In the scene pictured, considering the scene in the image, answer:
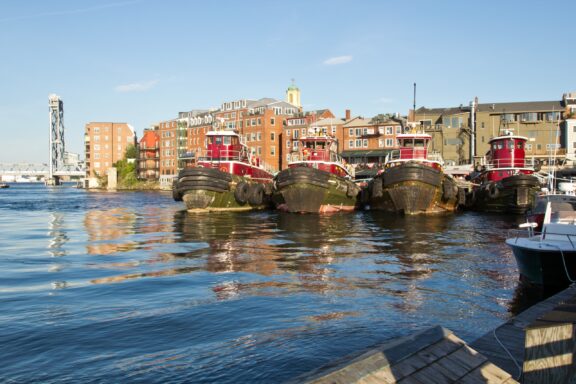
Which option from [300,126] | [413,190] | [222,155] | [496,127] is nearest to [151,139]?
[300,126]

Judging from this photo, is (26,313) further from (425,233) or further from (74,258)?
(425,233)

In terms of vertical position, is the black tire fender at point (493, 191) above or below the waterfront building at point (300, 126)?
below

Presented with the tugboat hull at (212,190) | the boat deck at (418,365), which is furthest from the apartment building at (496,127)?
the boat deck at (418,365)

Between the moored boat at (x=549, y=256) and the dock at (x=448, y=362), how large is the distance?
25.7 ft

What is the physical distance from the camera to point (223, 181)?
42812 mm

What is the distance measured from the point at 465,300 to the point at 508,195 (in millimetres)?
31899

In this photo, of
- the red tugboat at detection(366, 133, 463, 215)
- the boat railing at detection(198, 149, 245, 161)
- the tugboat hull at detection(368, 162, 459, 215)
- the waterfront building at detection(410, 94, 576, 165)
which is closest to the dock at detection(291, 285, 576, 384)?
the tugboat hull at detection(368, 162, 459, 215)

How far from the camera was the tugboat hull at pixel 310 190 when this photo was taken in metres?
40.7

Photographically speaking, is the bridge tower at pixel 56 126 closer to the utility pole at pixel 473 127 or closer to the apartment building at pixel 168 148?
the apartment building at pixel 168 148

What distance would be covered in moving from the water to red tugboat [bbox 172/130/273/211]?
1633 centimetres

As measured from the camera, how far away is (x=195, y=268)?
17469 mm

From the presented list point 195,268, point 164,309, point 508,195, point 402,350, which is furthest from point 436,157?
point 402,350

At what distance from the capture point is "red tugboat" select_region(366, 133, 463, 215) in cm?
3866

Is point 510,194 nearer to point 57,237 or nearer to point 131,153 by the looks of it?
point 57,237
